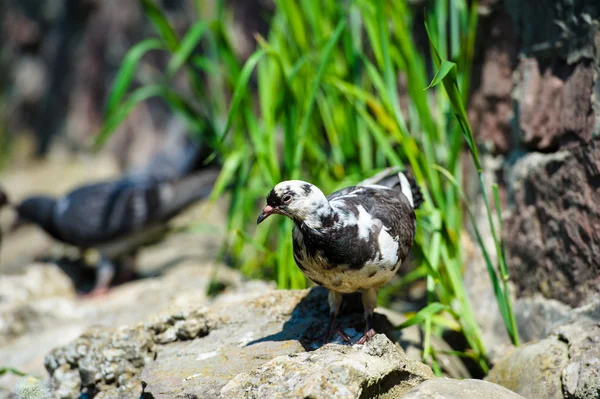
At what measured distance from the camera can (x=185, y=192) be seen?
5094mm

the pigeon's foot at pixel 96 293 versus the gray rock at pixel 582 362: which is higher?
the gray rock at pixel 582 362

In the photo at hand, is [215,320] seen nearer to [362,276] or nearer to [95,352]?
[95,352]

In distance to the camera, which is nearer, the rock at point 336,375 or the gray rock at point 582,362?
the rock at point 336,375

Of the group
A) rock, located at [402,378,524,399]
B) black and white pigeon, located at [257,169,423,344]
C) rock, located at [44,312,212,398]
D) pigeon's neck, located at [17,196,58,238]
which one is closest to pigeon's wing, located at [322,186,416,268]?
black and white pigeon, located at [257,169,423,344]

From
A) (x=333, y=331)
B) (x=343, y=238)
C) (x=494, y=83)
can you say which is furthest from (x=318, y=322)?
(x=494, y=83)

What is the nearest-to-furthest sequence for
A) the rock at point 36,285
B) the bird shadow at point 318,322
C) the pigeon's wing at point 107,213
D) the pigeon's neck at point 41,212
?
the bird shadow at point 318,322
the rock at point 36,285
the pigeon's wing at point 107,213
the pigeon's neck at point 41,212

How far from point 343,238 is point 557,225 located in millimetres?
1067

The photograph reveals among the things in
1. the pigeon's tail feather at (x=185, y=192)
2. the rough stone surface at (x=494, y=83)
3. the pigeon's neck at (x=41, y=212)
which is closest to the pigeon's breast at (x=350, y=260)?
the rough stone surface at (x=494, y=83)

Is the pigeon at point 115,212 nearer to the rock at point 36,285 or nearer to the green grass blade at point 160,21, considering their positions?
the rock at point 36,285

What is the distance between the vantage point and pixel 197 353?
2.58 meters

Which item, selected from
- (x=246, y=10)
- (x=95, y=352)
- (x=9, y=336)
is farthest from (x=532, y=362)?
(x=246, y=10)

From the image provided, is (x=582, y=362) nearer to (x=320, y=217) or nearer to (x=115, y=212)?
(x=320, y=217)

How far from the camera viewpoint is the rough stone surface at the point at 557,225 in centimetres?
260

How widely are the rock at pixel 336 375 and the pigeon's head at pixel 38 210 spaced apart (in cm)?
366
